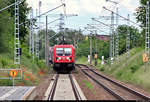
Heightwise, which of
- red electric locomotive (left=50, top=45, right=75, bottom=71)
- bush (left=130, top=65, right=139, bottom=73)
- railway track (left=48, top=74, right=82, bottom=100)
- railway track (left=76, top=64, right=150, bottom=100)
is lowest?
railway track (left=76, top=64, right=150, bottom=100)

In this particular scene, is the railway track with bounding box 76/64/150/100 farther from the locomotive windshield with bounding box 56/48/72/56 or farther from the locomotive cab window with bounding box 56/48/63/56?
the locomotive cab window with bounding box 56/48/63/56

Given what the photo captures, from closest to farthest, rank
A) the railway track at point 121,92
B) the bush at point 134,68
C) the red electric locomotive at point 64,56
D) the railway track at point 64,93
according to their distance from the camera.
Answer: the railway track at point 64,93 < the railway track at point 121,92 < the bush at point 134,68 < the red electric locomotive at point 64,56

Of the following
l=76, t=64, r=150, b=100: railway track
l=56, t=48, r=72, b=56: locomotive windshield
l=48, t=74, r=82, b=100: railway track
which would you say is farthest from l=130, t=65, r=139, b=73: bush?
l=48, t=74, r=82, b=100: railway track

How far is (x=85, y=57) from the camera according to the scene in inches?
3664

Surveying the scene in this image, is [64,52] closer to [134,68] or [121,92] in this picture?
[134,68]

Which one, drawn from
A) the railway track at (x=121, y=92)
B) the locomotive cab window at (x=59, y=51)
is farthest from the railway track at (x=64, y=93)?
the locomotive cab window at (x=59, y=51)

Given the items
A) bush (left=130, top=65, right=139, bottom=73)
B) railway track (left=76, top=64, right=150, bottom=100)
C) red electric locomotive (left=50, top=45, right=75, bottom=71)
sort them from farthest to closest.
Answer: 1. red electric locomotive (left=50, top=45, right=75, bottom=71)
2. bush (left=130, top=65, right=139, bottom=73)
3. railway track (left=76, top=64, right=150, bottom=100)

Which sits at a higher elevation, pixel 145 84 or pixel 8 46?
pixel 8 46

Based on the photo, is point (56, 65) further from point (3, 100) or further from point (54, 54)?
point (3, 100)

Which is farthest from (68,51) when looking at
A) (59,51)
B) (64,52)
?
(59,51)

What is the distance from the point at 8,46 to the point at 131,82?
48.0 feet

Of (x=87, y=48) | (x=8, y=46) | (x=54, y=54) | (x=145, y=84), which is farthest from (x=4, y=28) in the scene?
(x=87, y=48)

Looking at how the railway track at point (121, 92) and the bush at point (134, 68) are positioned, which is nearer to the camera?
the railway track at point (121, 92)

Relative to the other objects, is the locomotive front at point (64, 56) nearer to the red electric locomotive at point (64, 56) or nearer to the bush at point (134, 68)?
the red electric locomotive at point (64, 56)
